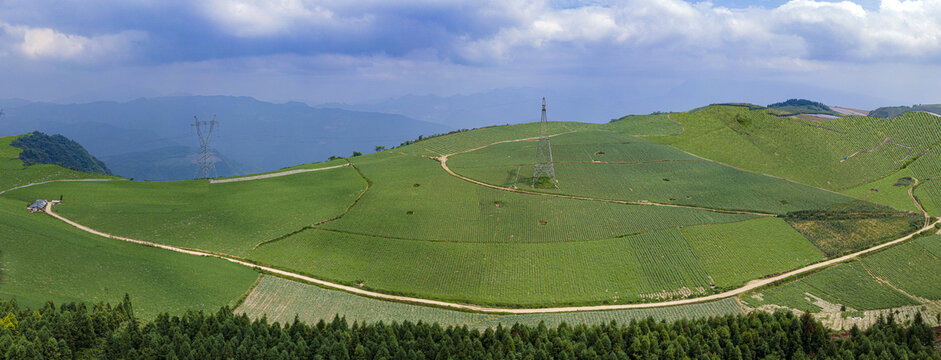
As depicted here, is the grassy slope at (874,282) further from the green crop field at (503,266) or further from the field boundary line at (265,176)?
the field boundary line at (265,176)

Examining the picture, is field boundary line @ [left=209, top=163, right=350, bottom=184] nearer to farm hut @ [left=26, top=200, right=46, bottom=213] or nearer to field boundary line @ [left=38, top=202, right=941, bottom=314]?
farm hut @ [left=26, top=200, right=46, bottom=213]

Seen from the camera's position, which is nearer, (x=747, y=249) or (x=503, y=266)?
(x=503, y=266)

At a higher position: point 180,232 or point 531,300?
point 180,232

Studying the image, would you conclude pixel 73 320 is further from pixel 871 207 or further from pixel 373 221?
pixel 871 207

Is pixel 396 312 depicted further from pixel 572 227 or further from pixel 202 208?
pixel 202 208

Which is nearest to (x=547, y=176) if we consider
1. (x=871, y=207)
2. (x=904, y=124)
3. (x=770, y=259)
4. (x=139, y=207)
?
(x=770, y=259)

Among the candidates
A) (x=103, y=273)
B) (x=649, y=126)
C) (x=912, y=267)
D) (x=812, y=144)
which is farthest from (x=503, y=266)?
(x=649, y=126)
